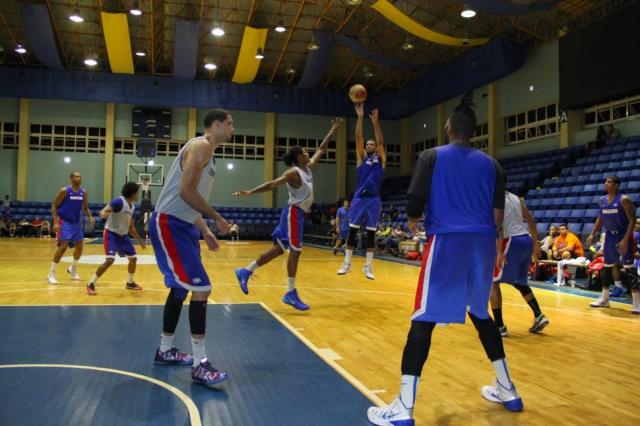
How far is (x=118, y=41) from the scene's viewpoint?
21703 millimetres

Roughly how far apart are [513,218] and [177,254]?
3266mm

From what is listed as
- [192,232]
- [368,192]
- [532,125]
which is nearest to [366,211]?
[368,192]

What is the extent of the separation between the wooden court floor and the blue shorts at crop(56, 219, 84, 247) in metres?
0.71

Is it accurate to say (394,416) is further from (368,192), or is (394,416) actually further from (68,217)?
(68,217)

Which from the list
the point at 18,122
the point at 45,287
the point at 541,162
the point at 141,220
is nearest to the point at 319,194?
the point at 141,220

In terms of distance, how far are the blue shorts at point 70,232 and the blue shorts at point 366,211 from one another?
4.44 metres

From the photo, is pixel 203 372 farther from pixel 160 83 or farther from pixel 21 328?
pixel 160 83

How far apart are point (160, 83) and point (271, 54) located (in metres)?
6.05

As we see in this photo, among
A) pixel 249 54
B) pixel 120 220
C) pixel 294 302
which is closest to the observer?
pixel 294 302

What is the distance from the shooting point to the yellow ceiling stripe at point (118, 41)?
1973cm

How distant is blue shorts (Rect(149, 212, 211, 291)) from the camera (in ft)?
11.1

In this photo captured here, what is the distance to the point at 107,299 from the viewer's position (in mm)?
6555

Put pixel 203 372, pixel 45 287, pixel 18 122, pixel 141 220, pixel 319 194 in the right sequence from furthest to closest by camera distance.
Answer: pixel 319 194
pixel 18 122
pixel 141 220
pixel 45 287
pixel 203 372

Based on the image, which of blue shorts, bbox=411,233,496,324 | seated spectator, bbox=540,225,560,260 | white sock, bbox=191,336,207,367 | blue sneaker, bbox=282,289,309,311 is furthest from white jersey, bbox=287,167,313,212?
seated spectator, bbox=540,225,560,260
